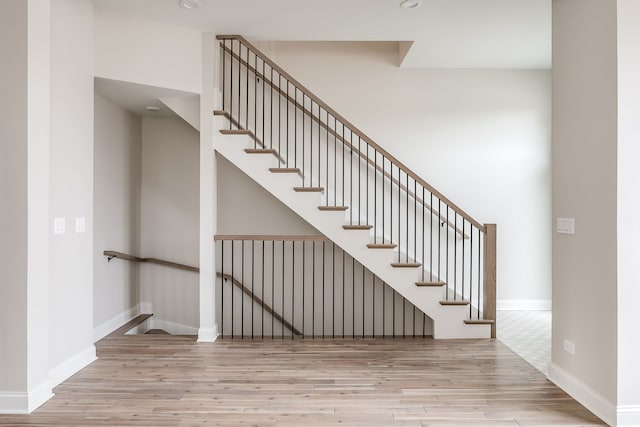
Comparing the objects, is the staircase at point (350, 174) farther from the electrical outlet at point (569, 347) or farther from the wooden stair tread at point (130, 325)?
the wooden stair tread at point (130, 325)

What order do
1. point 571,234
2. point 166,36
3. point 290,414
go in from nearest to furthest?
point 290,414 → point 571,234 → point 166,36

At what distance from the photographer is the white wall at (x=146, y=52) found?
4.24m

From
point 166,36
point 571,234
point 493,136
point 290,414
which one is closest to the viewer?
point 290,414

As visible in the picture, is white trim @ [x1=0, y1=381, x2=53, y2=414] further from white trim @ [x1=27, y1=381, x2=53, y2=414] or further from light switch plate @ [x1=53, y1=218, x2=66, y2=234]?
light switch plate @ [x1=53, y1=218, x2=66, y2=234]

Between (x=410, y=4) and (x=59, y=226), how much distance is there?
364 centimetres

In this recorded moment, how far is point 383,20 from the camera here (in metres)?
4.43

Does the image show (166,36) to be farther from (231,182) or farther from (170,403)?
(170,403)

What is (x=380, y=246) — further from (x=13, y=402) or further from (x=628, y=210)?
(x=13, y=402)

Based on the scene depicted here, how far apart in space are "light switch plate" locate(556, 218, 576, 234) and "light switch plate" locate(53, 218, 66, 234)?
13.3 ft

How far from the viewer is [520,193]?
6082mm

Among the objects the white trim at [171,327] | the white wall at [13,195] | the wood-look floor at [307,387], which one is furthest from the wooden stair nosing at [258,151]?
the white trim at [171,327]

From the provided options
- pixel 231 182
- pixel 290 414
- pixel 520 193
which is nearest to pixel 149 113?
pixel 231 182

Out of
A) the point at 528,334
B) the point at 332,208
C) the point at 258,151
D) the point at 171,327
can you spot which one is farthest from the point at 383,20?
the point at 171,327

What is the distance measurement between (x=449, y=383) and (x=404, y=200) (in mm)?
2909
